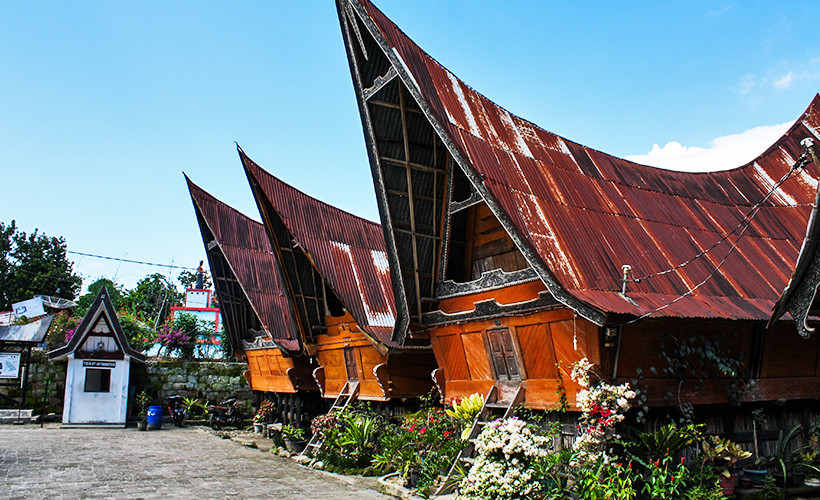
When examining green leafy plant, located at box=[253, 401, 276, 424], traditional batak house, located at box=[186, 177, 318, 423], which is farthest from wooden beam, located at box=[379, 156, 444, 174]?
green leafy plant, located at box=[253, 401, 276, 424]

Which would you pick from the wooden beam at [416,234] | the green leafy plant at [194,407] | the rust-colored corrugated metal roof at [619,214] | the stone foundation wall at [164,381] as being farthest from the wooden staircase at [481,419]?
the green leafy plant at [194,407]

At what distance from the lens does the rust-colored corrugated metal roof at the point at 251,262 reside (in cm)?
2142

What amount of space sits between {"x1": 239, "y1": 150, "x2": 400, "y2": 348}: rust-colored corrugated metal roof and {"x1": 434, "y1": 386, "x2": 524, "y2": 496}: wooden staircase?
4.30m

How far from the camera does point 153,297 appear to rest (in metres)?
60.5

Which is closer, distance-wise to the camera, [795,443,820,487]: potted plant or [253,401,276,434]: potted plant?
[795,443,820,487]: potted plant

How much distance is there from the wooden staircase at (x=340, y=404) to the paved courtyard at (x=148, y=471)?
69cm

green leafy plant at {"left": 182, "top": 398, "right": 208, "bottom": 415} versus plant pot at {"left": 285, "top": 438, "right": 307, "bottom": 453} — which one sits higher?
green leafy plant at {"left": 182, "top": 398, "right": 208, "bottom": 415}

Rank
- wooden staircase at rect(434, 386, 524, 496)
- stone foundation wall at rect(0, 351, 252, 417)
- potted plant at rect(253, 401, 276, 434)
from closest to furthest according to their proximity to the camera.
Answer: wooden staircase at rect(434, 386, 524, 496), potted plant at rect(253, 401, 276, 434), stone foundation wall at rect(0, 351, 252, 417)

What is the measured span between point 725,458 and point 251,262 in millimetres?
17920

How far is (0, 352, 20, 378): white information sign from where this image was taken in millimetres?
22203

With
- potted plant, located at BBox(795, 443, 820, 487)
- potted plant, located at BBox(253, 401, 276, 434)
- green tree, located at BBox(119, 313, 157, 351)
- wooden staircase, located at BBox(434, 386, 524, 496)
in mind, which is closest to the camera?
wooden staircase, located at BBox(434, 386, 524, 496)

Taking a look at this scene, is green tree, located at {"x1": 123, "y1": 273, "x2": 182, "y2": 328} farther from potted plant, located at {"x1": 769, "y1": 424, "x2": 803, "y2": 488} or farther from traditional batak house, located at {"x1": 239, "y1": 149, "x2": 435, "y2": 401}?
potted plant, located at {"x1": 769, "y1": 424, "x2": 803, "y2": 488}

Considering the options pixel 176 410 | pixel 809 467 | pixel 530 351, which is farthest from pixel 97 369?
pixel 809 467

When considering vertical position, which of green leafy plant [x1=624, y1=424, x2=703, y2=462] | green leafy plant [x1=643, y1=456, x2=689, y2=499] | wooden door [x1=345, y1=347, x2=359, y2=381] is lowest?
green leafy plant [x1=643, y1=456, x2=689, y2=499]
